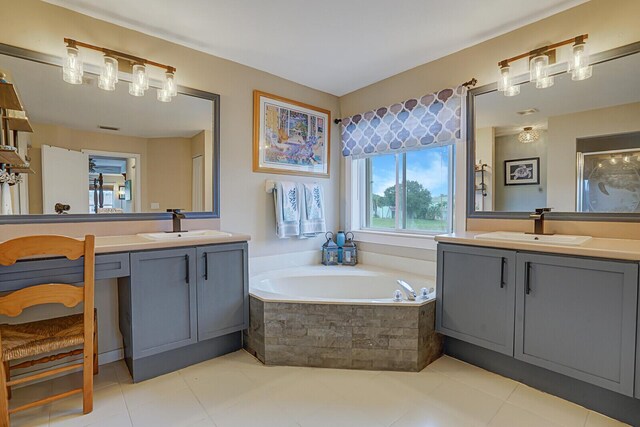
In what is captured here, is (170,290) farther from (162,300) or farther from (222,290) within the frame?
(222,290)

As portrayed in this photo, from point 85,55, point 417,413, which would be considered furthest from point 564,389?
point 85,55

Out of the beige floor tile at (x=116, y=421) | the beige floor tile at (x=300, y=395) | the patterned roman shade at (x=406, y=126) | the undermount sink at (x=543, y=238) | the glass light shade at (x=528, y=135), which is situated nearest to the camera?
the beige floor tile at (x=116, y=421)

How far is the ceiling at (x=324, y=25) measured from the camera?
1.99m

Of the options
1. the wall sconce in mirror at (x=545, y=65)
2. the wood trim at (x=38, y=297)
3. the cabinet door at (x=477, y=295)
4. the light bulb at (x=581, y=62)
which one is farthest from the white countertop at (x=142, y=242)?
the light bulb at (x=581, y=62)

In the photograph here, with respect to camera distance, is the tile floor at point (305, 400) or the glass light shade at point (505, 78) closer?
the tile floor at point (305, 400)

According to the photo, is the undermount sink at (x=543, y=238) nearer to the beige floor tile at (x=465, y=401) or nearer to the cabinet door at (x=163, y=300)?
the beige floor tile at (x=465, y=401)

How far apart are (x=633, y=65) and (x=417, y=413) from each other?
2.35 meters

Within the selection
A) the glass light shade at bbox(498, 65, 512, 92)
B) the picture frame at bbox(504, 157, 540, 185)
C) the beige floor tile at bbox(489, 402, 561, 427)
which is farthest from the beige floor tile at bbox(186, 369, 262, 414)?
the glass light shade at bbox(498, 65, 512, 92)

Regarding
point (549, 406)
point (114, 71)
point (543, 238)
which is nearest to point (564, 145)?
point (543, 238)

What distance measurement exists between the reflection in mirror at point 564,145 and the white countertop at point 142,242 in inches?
78.0

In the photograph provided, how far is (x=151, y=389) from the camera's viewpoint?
191cm

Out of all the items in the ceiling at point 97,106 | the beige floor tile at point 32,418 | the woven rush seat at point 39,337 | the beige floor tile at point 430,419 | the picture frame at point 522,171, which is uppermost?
the ceiling at point 97,106

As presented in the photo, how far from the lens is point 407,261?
116 inches

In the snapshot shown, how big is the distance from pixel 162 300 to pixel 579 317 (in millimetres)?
2385
